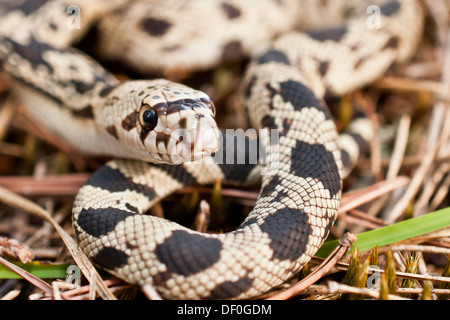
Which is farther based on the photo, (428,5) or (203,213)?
A: (428,5)

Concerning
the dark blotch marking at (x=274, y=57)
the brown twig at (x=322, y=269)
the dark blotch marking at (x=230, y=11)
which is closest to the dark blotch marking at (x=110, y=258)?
the brown twig at (x=322, y=269)

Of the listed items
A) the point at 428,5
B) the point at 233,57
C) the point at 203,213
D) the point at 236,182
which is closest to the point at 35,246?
the point at 203,213

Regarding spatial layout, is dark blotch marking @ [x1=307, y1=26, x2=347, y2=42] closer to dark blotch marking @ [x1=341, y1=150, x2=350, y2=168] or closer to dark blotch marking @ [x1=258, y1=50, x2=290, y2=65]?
dark blotch marking @ [x1=258, y1=50, x2=290, y2=65]

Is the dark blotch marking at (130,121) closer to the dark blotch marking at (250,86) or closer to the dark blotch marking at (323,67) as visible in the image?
the dark blotch marking at (250,86)

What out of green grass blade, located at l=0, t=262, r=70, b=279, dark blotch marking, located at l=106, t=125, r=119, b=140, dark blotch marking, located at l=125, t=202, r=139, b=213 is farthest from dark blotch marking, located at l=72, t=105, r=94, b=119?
green grass blade, located at l=0, t=262, r=70, b=279

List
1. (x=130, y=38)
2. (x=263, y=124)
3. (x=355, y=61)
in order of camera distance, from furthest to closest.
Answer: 1. (x=130, y=38)
2. (x=355, y=61)
3. (x=263, y=124)

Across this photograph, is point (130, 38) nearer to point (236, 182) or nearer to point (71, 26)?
point (71, 26)
